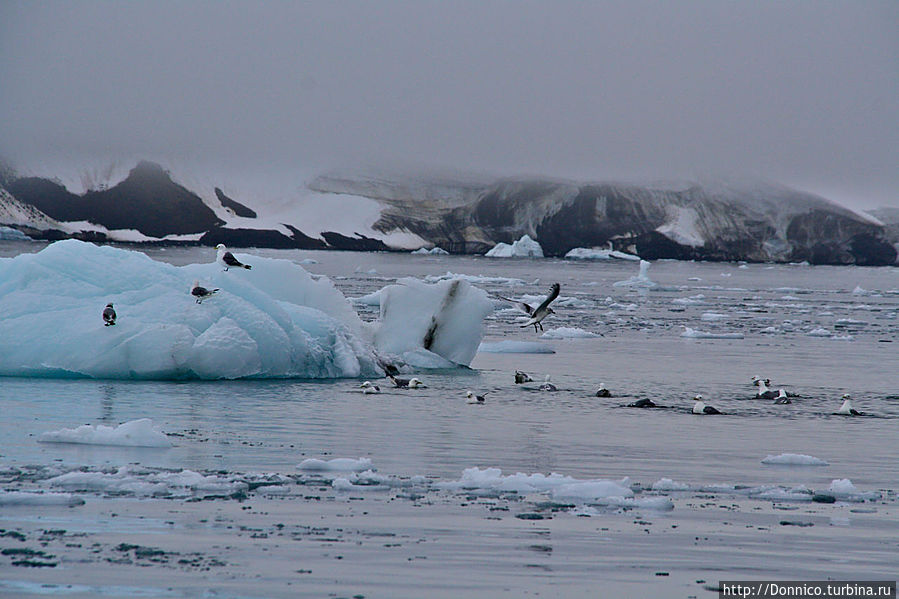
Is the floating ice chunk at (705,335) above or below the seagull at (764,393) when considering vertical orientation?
above

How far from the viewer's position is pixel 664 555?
21.6 ft

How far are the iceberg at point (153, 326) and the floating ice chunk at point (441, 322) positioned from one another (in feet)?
2.57

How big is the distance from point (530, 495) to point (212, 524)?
2.55 m

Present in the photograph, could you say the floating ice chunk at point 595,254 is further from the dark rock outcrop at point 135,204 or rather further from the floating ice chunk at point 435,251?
the dark rock outcrop at point 135,204

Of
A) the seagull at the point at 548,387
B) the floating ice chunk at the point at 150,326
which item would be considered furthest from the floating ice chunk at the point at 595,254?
the floating ice chunk at the point at 150,326

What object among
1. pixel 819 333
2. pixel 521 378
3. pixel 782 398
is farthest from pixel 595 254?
pixel 782 398

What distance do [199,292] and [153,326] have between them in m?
0.77

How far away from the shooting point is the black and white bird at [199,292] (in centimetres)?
1461

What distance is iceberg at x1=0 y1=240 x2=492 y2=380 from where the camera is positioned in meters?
14.2

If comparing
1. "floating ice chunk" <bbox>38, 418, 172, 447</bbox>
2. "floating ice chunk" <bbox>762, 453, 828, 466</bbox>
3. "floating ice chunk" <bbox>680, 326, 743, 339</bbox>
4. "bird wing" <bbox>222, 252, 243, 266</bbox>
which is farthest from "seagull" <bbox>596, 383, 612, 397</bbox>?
"floating ice chunk" <bbox>680, 326, 743, 339</bbox>

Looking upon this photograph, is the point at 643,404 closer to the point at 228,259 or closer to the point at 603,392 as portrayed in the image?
the point at 603,392

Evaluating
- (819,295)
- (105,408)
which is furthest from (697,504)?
(819,295)

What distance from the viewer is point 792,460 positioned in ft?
33.8

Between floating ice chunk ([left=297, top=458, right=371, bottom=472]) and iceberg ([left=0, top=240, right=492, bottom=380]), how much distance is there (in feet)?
19.4
